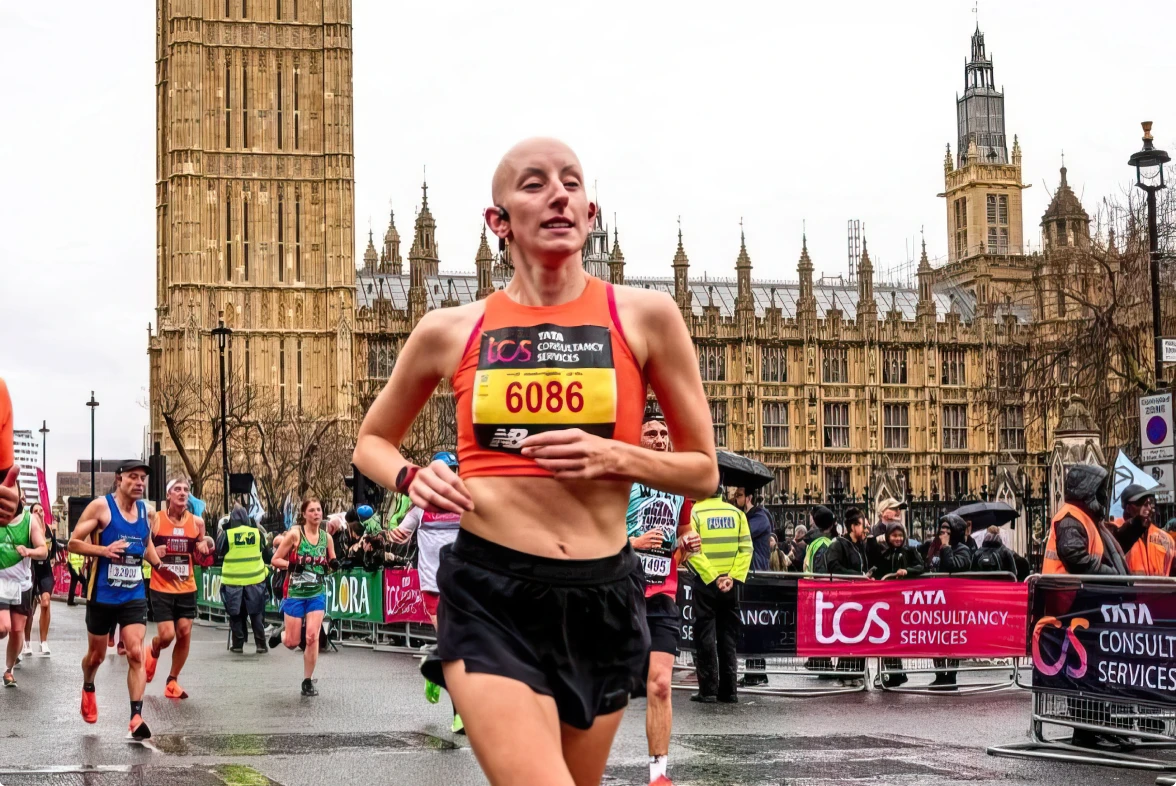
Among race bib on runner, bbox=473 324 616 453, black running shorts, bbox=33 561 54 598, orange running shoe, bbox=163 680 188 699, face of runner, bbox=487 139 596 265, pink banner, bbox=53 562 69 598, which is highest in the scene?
face of runner, bbox=487 139 596 265

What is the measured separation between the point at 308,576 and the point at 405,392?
9.41 meters

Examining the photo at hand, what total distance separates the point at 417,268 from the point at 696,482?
6810 cm

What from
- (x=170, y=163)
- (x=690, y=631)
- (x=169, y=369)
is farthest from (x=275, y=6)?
(x=690, y=631)

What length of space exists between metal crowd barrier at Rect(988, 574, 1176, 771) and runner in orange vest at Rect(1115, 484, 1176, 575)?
209 cm

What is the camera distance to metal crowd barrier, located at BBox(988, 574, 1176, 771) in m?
9.42

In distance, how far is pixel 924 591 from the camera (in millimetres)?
14273

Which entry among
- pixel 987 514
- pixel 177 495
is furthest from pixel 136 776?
pixel 987 514

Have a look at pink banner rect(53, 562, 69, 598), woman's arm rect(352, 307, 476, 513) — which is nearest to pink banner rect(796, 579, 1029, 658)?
woman's arm rect(352, 307, 476, 513)

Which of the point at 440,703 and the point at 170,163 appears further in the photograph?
the point at 170,163

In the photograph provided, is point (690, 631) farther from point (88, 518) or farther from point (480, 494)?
point (480, 494)

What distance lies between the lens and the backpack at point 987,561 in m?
16.4

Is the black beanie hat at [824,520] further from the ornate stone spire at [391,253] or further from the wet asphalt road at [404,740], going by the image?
the ornate stone spire at [391,253]

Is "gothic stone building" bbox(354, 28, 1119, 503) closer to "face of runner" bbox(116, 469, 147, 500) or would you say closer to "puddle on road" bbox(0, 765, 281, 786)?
"face of runner" bbox(116, 469, 147, 500)

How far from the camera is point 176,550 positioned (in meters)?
12.1
